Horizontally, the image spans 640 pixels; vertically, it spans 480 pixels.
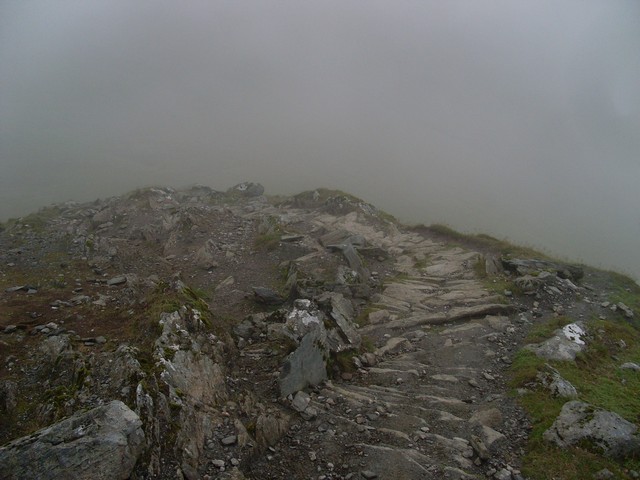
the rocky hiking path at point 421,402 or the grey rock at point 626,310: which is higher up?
the grey rock at point 626,310

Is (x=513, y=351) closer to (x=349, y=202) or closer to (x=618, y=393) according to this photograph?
(x=618, y=393)

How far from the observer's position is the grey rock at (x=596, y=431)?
979 cm

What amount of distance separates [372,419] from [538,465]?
14.7 feet

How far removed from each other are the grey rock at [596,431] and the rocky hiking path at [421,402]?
3.41 ft

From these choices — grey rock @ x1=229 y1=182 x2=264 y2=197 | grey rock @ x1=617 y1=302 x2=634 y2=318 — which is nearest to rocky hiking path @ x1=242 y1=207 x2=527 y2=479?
grey rock @ x1=617 y1=302 x2=634 y2=318

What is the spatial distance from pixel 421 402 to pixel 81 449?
9808 millimetres

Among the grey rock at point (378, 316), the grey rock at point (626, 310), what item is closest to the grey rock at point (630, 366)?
the grey rock at point (626, 310)

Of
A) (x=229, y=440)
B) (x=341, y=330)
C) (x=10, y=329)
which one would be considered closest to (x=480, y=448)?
(x=229, y=440)

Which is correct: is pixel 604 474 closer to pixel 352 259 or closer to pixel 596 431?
pixel 596 431

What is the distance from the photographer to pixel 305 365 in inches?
527

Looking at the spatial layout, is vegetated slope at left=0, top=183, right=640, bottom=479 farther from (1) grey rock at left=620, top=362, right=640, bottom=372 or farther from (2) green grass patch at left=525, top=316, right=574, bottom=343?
(1) grey rock at left=620, top=362, right=640, bottom=372

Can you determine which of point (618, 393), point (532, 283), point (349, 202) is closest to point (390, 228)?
point (349, 202)

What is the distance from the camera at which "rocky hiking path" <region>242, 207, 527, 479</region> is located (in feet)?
33.2

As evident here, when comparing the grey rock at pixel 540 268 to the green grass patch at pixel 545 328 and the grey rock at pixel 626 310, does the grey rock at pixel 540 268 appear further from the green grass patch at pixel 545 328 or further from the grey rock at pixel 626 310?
the green grass patch at pixel 545 328
